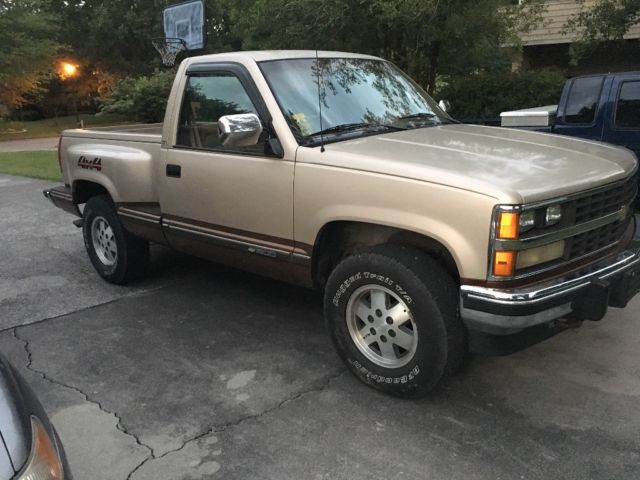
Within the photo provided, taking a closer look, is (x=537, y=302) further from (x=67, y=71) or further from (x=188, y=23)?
(x=67, y=71)

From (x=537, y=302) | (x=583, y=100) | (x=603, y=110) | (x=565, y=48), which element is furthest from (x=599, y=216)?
(x=565, y=48)

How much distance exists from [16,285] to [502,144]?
4534mm

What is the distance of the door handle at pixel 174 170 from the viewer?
4.61 m

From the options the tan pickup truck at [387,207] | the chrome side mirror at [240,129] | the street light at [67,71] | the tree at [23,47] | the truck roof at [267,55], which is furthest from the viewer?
the street light at [67,71]

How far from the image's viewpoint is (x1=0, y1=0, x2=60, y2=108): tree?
2747cm

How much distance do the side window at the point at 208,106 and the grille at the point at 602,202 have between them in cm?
202

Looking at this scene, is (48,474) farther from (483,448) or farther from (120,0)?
(120,0)

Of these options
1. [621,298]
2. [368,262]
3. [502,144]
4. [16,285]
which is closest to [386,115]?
[502,144]

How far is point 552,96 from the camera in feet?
40.9

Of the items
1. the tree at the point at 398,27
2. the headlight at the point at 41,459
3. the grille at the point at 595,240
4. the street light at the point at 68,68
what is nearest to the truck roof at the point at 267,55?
the grille at the point at 595,240

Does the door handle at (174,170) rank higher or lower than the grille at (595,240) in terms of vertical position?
higher

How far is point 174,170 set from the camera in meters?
4.65

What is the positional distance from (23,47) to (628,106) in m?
27.4

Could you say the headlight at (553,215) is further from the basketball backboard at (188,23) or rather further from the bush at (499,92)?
the basketball backboard at (188,23)
